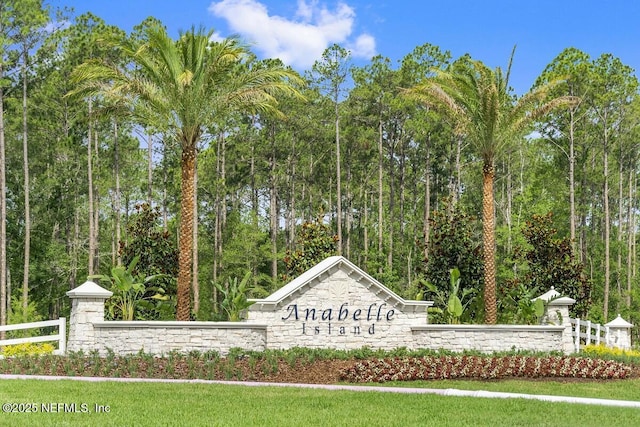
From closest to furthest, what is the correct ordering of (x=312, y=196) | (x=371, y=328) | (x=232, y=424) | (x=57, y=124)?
1. (x=232, y=424)
2. (x=371, y=328)
3. (x=57, y=124)
4. (x=312, y=196)

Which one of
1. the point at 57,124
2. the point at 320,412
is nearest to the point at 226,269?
the point at 57,124

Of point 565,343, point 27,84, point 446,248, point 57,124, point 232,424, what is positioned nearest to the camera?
point 232,424

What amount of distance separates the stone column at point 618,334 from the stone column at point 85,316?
17.4m

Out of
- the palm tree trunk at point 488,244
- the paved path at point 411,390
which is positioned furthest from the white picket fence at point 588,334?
the paved path at point 411,390

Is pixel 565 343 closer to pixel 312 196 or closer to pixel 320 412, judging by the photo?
pixel 320 412

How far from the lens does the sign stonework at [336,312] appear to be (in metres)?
19.2

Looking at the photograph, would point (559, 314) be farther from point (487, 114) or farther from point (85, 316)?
point (85, 316)

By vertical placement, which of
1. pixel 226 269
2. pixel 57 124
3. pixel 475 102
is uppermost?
pixel 57 124

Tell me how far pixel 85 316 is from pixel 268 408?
877cm

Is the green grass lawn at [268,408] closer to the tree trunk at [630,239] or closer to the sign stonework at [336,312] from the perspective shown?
the sign stonework at [336,312]

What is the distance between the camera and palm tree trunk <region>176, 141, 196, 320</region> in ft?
67.0

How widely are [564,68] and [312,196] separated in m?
24.1

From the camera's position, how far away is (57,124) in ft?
125

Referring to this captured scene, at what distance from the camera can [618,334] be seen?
25406 mm
